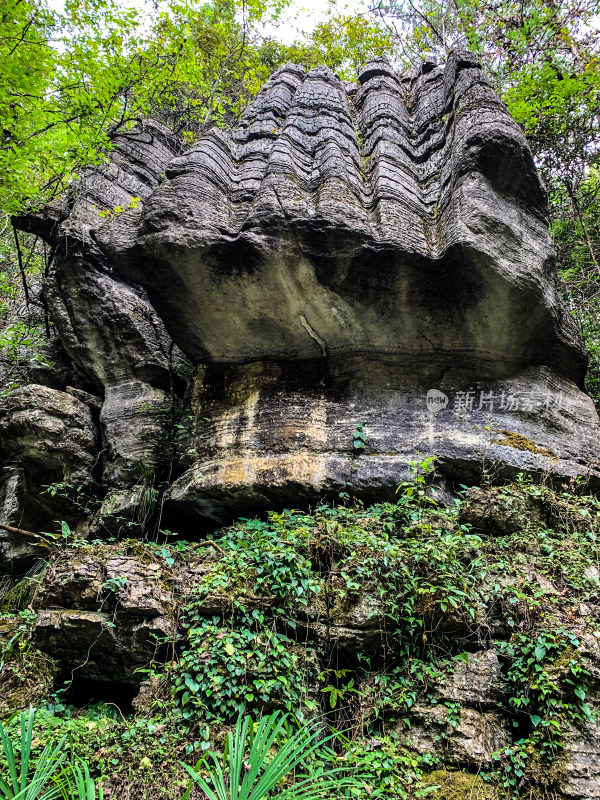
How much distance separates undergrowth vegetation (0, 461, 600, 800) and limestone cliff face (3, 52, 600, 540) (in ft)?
2.53

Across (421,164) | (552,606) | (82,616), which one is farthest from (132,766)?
(421,164)

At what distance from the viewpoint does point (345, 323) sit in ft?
18.2

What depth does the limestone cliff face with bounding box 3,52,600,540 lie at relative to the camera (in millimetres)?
5121

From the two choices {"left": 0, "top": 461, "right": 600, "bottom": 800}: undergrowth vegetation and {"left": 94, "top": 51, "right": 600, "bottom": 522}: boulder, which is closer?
{"left": 0, "top": 461, "right": 600, "bottom": 800}: undergrowth vegetation

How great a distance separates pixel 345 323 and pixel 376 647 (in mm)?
3309

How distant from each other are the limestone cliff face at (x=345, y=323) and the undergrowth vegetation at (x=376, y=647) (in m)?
0.77

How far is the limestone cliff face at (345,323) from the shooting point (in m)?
5.12

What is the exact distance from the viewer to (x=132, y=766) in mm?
3219
